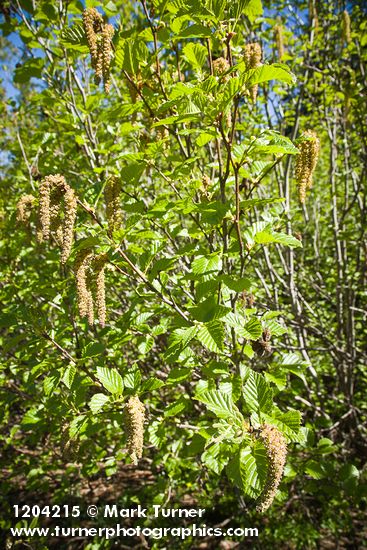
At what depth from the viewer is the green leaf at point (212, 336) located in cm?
154

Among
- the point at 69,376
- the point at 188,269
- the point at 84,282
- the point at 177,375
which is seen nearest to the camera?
the point at 84,282

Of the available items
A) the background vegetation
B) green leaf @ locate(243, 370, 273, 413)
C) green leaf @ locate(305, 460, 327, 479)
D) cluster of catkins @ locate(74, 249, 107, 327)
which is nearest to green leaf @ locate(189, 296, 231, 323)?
the background vegetation

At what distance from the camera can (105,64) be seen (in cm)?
157

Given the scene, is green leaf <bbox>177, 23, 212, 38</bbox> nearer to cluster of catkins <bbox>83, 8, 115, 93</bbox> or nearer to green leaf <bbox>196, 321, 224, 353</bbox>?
cluster of catkins <bbox>83, 8, 115, 93</bbox>

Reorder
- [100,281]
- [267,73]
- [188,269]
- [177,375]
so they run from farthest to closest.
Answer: [188,269] < [177,375] < [100,281] < [267,73]

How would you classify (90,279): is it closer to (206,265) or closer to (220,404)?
(206,265)

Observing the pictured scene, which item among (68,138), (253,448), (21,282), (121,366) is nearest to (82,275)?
(253,448)

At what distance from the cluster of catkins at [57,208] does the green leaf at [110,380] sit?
697 millimetres

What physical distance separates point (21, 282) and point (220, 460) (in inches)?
81.9

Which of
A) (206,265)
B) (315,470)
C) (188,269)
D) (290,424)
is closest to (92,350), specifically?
(206,265)

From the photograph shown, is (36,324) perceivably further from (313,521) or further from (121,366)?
(313,521)

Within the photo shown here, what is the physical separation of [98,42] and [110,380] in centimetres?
157

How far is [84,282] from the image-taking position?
1530mm

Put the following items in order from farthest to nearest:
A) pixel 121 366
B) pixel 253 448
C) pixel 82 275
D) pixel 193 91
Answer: pixel 121 366, pixel 82 275, pixel 253 448, pixel 193 91
